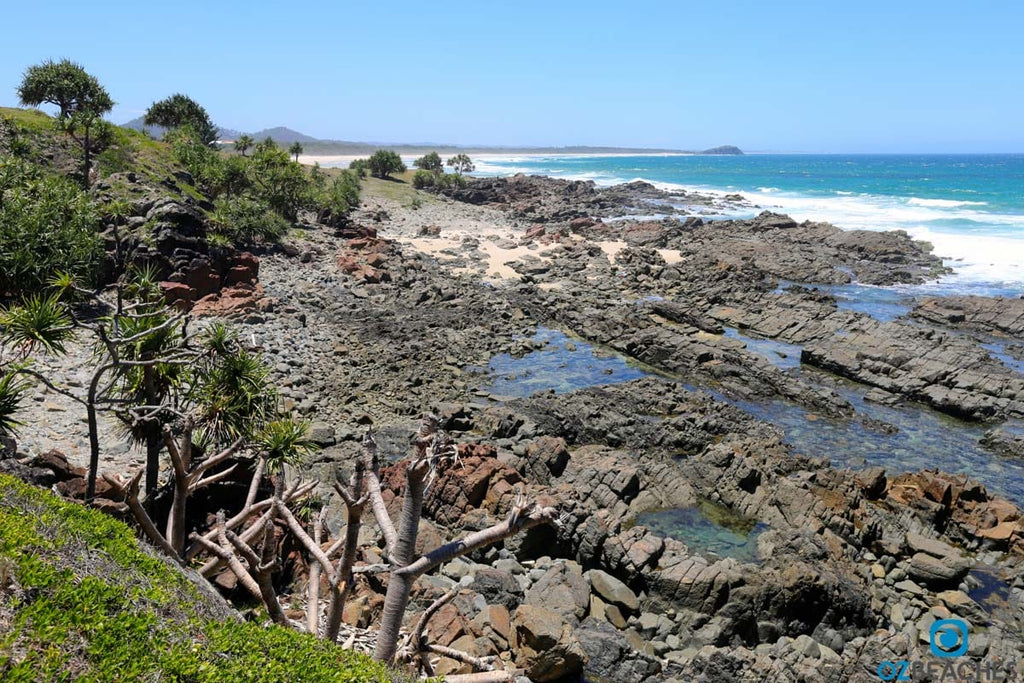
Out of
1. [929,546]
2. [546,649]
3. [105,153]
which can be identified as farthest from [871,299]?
[105,153]

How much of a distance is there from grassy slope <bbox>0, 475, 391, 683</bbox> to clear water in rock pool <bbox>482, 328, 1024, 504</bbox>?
2017 centimetres

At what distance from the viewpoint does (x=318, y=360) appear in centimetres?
2978

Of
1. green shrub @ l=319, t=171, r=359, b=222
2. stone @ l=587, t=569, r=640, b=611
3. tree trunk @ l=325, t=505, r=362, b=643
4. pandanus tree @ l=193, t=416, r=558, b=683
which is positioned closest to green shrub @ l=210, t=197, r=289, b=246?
green shrub @ l=319, t=171, r=359, b=222

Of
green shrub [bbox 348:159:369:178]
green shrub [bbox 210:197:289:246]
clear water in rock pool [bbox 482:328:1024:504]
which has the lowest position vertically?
clear water in rock pool [bbox 482:328:1024:504]

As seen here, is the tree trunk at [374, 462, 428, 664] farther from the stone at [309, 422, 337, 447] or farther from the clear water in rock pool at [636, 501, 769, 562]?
the stone at [309, 422, 337, 447]

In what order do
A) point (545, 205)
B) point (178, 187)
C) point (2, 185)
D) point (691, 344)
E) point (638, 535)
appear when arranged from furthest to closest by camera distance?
point (545, 205) → point (178, 187) → point (691, 344) → point (2, 185) → point (638, 535)

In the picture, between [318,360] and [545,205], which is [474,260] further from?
[545,205]

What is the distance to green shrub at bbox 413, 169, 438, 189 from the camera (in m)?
103

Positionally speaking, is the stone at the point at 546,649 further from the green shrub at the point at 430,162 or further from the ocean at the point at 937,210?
the green shrub at the point at 430,162

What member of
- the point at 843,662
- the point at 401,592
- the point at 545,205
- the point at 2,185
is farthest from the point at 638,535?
the point at 545,205

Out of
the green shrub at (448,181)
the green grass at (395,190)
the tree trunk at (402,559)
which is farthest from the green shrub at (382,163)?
the tree trunk at (402,559)

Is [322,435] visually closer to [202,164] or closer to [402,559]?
[402,559]

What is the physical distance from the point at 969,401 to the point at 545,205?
7114 centimetres

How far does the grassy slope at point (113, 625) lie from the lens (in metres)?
5.92
